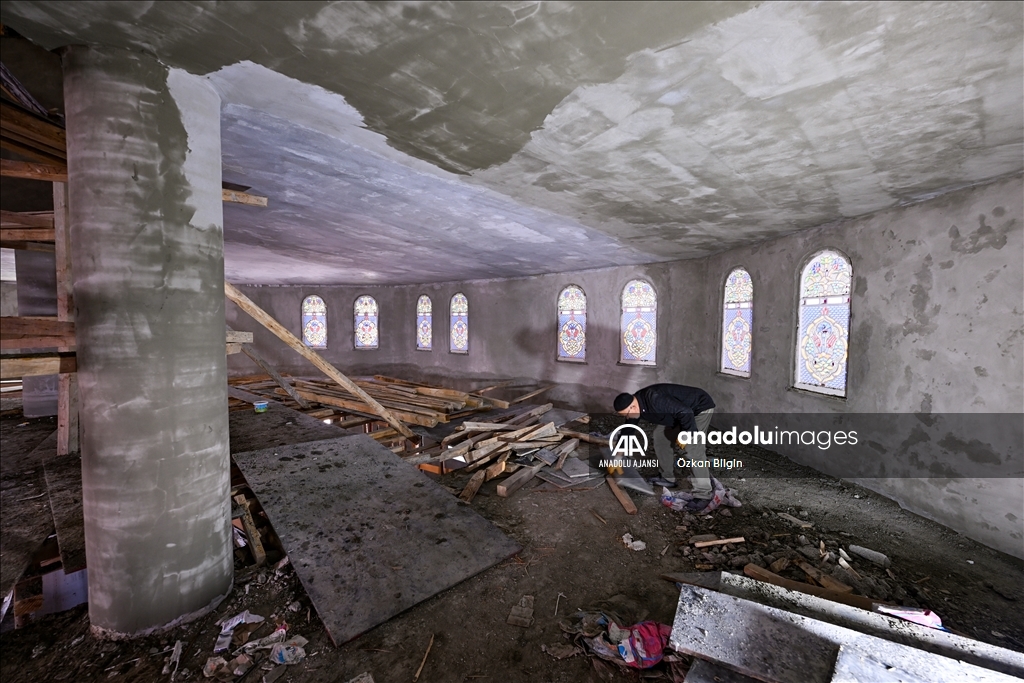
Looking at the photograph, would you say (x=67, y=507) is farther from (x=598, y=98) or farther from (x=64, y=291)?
(x=598, y=98)

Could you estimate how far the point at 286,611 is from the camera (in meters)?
2.71

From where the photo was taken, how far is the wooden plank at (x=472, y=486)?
15.0 feet

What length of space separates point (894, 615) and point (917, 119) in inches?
132

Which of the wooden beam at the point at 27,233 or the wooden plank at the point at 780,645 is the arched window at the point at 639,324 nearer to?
the wooden plank at the point at 780,645

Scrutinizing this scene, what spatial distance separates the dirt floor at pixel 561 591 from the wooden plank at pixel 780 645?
417mm

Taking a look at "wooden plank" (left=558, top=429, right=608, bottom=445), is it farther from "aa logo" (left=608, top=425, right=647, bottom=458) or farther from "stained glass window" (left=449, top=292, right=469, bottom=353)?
"stained glass window" (left=449, top=292, right=469, bottom=353)

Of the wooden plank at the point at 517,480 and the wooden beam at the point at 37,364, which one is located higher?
the wooden beam at the point at 37,364

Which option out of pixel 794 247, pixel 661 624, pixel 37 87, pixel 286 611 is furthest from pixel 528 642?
pixel 794 247

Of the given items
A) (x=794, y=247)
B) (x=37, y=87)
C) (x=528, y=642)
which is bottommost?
(x=528, y=642)

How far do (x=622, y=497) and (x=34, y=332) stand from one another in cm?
496

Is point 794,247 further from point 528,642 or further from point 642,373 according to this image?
point 528,642

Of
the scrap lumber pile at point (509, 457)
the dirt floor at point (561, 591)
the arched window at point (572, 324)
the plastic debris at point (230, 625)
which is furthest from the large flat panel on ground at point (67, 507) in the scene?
the arched window at point (572, 324)

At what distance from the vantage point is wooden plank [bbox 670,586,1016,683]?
2.11 meters

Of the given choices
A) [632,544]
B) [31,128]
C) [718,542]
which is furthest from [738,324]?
[31,128]
